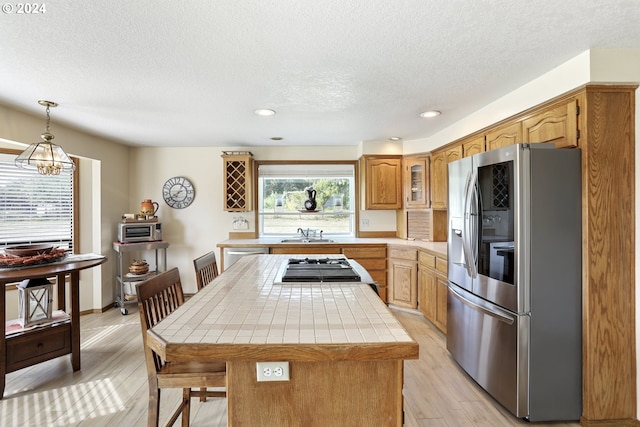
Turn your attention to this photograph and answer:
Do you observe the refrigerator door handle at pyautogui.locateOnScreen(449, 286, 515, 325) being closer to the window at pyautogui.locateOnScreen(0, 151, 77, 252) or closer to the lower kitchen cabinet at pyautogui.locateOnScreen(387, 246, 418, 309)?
the lower kitchen cabinet at pyautogui.locateOnScreen(387, 246, 418, 309)

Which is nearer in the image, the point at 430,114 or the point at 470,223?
the point at 470,223

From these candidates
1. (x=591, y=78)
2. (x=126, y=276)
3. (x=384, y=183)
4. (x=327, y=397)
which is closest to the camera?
(x=327, y=397)

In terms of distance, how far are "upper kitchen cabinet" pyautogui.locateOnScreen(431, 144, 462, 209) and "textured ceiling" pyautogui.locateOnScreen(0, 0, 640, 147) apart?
63 cm

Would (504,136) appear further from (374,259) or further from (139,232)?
(139,232)

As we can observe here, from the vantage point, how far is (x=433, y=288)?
3277 millimetres

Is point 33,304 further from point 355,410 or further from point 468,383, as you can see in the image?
point 468,383

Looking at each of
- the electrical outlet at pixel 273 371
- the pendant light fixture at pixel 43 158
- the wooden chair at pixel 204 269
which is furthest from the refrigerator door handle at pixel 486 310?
the pendant light fixture at pixel 43 158

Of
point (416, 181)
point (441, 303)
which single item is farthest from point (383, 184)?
point (441, 303)

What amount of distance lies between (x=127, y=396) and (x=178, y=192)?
117 inches

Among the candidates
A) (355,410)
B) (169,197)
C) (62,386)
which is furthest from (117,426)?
(169,197)

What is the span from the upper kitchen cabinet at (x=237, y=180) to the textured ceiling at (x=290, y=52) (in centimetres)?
130

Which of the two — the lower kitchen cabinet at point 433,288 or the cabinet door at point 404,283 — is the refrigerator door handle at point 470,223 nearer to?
the lower kitchen cabinet at point 433,288

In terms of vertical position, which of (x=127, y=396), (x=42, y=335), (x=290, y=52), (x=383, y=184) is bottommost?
(x=127, y=396)

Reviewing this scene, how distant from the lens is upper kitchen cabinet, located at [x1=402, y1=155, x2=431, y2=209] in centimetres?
397
